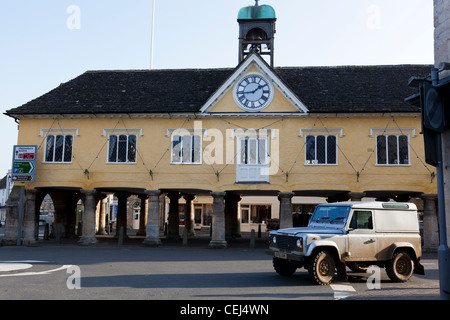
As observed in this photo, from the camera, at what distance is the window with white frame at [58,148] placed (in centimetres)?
2475

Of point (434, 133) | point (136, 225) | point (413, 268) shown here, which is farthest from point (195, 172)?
point (136, 225)

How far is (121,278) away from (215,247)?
1145 cm

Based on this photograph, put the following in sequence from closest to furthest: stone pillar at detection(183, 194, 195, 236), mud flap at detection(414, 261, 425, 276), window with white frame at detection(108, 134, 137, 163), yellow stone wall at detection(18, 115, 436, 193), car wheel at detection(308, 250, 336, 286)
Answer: car wheel at detection(308, 250, 336, 286) < mud flap at detection(414, 261, 425, 276) < yellow stone wall at detection(18, 115, 436, 193) < window with white frame at detection(108, 134, 137, 163) < stone pillar at detection(183, 194, 195, 236)

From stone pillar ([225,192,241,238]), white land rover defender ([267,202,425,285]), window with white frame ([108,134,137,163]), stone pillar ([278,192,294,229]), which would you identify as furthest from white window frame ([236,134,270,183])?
white land rover defender ([267,202,425,285])

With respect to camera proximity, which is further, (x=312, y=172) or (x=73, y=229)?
(x=73, y=229)

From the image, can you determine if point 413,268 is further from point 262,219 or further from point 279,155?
point 262,219

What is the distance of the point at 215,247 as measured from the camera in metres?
23.3

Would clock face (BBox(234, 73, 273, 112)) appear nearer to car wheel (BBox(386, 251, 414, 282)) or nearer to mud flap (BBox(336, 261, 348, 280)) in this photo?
car wheel (BBox(386, 251, 414, 282))

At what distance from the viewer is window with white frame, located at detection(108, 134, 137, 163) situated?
24438mm

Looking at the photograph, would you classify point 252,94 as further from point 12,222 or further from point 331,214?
point 12,222

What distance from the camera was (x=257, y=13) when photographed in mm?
26875

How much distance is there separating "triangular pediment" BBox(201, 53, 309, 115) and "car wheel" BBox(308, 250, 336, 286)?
43.7 ft

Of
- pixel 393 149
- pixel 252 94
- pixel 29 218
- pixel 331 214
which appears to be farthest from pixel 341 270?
pixel 29 218

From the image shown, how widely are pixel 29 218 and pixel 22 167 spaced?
286 cm
